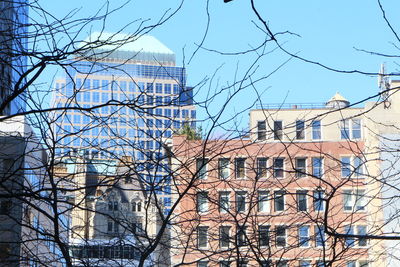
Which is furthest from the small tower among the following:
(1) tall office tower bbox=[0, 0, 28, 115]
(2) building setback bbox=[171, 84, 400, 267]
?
(1) tall office tower bbox=[0, 0, 28, 115]

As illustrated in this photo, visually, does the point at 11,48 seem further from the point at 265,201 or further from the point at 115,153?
the point at 265,201

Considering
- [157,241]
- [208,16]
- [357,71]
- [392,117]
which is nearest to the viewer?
[357,71]

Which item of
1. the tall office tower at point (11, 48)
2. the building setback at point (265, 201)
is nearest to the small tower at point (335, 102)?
the building setback at point (265, 201)

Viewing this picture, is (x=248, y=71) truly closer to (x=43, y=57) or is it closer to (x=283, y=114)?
(x=43, y=57)

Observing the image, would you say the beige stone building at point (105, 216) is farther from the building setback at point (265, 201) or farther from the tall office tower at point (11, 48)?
the tall office tower at point (11, 48)

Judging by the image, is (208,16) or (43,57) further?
(208,16)

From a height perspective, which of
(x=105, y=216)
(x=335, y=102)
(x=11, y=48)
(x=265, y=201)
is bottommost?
(x=105, y=216)

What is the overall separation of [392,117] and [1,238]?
28580 mm

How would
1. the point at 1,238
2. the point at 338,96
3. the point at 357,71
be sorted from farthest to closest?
the point at 338,96 → the point at 1,238 → the point at 357,71

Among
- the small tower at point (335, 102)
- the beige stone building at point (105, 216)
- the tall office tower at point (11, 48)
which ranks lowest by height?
the beige stone building at point (105, 216)

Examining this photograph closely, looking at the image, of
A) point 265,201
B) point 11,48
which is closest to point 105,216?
point 11,48

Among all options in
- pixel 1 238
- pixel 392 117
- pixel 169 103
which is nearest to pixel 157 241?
pixel 169 103

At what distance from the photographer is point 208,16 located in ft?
26.6

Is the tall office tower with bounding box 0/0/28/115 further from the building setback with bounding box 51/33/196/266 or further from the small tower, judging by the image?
the small tower
